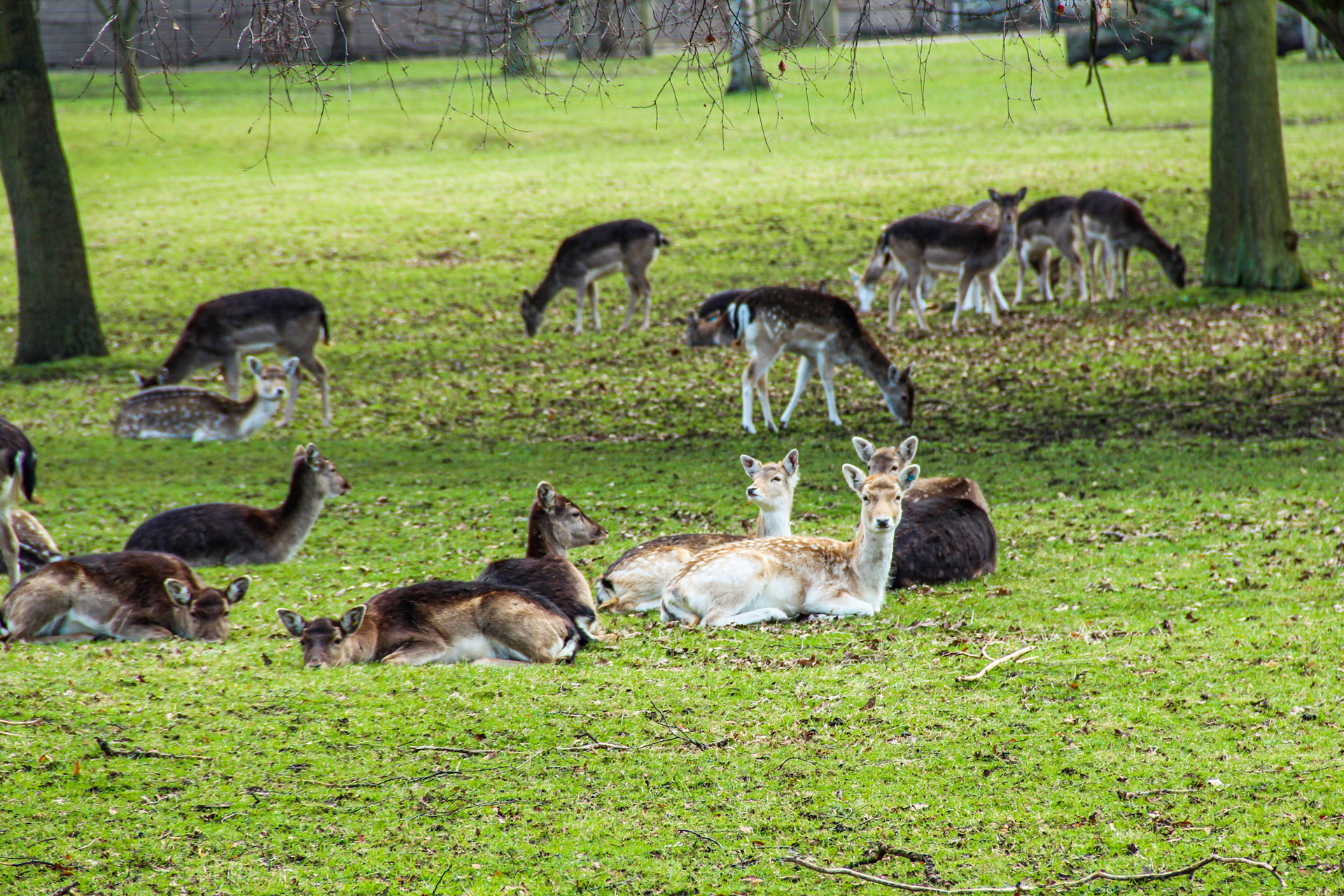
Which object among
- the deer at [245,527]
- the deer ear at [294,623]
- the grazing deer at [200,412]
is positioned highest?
the deer ear at [294,623]

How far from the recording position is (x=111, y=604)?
6.99m

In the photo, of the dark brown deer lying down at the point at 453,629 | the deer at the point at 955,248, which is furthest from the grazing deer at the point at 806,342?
the dark brown deer lying down at the point at 453,629

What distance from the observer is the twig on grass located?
233 inches

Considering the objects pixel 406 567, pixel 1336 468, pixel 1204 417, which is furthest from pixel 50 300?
pixel 1336 468

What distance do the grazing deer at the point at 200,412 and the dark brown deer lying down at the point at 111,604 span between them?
6981 millimetres

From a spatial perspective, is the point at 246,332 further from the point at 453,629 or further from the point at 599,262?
the point at 453,629

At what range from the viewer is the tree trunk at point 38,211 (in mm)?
16359

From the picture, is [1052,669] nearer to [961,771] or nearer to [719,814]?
[961,771]

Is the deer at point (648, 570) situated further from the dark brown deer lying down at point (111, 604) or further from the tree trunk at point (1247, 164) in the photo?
the tree trunk at point (1247, 164)

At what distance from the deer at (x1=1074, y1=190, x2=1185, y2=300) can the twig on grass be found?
13786 mm

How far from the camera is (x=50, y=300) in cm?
1708

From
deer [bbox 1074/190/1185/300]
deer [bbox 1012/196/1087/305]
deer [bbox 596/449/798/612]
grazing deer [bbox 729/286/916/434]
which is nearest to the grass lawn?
deer [bbox 596/449/798/612]

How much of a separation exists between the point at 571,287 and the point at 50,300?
710 cm

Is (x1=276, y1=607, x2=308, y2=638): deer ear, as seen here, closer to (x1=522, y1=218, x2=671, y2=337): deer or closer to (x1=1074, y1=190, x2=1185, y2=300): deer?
(x1=522, y1=218, x2=671, y2=337): deer
